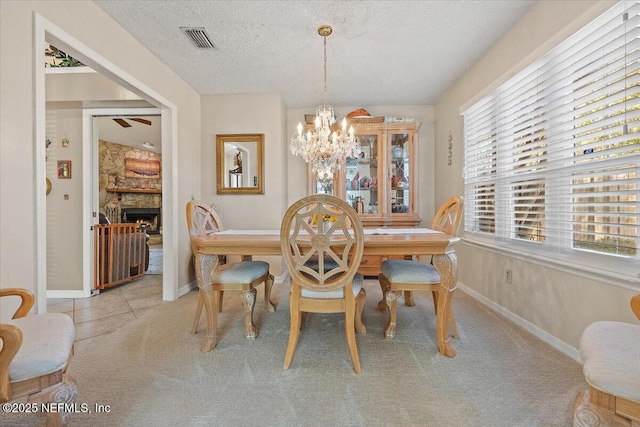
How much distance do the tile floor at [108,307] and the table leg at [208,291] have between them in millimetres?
984

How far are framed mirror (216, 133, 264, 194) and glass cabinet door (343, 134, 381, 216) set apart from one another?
119 cm

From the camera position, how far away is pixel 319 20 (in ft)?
6.91

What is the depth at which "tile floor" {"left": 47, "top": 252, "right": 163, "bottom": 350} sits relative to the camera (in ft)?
7.35

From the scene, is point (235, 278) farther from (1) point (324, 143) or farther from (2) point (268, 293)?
(1) point (324, 143)

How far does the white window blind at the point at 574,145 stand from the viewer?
1.42m

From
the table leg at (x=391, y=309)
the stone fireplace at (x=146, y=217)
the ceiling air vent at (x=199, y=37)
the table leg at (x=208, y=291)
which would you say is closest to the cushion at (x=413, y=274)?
the table leg at (x=391, y=309)

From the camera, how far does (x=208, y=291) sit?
1.84 meters

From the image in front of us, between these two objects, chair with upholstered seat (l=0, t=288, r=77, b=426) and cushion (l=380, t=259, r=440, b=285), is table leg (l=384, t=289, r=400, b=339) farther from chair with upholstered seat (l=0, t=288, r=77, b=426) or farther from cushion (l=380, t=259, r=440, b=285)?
chair with upholstered seat (l=0, t=288, r=77, b=426)

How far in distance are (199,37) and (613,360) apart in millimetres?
3195

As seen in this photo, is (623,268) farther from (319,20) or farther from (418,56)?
(319,20)

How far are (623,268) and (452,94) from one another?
2.59m

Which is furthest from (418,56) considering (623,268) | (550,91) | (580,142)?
(623,268)

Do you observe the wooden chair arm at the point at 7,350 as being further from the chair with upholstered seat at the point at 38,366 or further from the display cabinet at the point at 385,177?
the display cabinet at the point at 385,177

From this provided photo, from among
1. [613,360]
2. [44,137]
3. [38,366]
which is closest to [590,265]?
[613,360]
